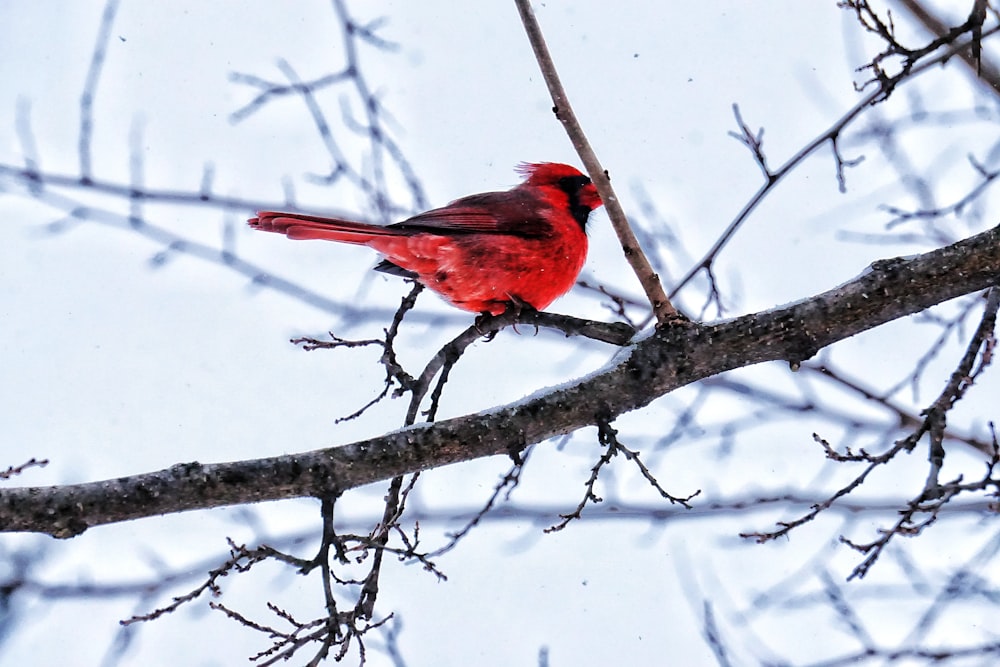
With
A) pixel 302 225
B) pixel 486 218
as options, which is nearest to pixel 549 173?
pixel 486 218

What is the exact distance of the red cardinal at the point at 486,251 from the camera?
13.3 feet

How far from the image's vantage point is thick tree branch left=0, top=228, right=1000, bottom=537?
2572mm

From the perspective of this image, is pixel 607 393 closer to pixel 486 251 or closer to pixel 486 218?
pixel 486 251

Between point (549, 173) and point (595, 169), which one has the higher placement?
point (549, 173)

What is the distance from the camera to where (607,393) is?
291 cm

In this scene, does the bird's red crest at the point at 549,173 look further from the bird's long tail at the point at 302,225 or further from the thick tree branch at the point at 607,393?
the thick tree branch at the point at 607,393

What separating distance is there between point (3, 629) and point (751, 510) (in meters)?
3.73

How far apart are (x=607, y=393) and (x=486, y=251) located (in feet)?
4.43

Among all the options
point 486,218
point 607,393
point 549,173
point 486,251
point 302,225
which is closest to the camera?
point 607,393

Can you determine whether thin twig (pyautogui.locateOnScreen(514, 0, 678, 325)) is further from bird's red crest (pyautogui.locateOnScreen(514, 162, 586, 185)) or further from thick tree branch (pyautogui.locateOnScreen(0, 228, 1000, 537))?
bird's red crest (pyautogui.locateOnScreen(514, 162, 586, 185))

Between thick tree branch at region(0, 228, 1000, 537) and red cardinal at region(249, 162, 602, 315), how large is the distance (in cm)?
119

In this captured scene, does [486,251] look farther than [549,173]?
No

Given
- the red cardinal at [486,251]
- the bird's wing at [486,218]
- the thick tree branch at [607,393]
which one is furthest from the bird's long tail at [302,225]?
the thick tree branch at [607,393]

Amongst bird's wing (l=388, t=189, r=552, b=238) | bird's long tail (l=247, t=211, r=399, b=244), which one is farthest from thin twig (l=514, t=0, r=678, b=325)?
bird's wing (l=388, t=189, r=552, b=238)
